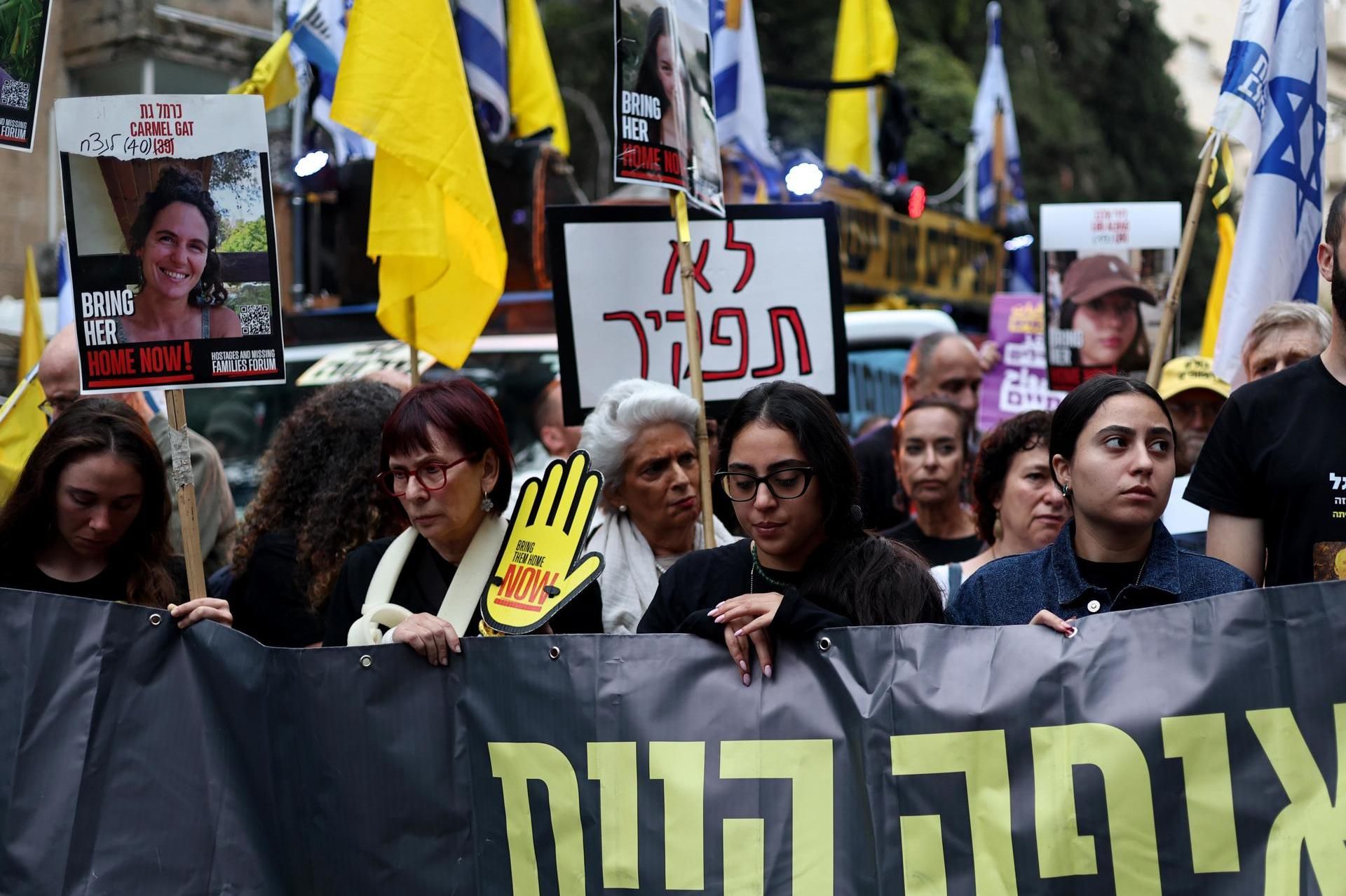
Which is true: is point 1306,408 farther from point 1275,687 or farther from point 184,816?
point 184,816

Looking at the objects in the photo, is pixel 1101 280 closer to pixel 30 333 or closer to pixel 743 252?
pixel 743 252

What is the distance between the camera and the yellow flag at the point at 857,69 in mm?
13414

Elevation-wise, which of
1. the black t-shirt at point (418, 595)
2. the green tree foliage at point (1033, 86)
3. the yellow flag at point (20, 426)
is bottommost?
the black t-shirt at point (418, 595)

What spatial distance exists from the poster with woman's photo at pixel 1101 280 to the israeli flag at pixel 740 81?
376cm

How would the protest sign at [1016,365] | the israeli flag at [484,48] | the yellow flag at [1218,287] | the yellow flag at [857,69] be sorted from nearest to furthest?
the yellow flag at [1218,287]
the protest sign at [1016,365]
the israeli flag at [484,48]
the yellow flag at [857,69]

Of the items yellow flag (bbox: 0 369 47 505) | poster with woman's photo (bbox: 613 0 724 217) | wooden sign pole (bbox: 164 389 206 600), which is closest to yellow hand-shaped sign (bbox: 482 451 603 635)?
wooden sign pole (bbox: 164 389 206 600)

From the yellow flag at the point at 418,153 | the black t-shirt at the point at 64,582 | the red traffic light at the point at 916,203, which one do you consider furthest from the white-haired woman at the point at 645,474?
the red traffic light at the point at 916,203

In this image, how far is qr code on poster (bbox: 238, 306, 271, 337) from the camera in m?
4.03

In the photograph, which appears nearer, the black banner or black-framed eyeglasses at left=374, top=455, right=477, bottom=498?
the black banner

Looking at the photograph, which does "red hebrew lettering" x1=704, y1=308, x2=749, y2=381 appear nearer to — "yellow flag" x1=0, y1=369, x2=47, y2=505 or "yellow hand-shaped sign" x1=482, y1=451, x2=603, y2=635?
"yellow hand-shaped sign" x1=482, y1=451, x2=603, y2=635

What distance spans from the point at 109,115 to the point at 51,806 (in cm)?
159

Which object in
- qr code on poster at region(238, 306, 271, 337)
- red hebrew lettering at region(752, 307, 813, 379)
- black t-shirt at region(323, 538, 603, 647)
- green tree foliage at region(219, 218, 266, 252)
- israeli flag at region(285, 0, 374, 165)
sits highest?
israeli flag at region(285, 0, 374, 165)

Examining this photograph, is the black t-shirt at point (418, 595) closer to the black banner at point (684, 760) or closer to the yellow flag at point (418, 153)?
the black banner at point (684, 760)

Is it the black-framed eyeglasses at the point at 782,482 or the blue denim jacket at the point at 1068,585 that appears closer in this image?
the blue denim jacket at the point at 1068,585
